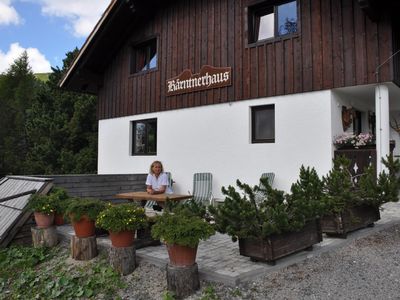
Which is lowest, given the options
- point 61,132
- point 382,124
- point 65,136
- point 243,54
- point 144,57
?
point 382,124

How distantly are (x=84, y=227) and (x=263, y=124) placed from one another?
5.33m

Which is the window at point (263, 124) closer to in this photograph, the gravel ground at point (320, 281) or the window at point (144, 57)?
the window at point (144, 57)

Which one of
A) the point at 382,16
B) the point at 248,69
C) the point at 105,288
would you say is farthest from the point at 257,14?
the point at 105,288

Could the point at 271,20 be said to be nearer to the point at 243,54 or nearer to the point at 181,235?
the point at 243,54

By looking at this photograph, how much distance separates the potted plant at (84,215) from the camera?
18.0 feet

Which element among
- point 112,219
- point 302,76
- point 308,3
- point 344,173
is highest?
point 308,3

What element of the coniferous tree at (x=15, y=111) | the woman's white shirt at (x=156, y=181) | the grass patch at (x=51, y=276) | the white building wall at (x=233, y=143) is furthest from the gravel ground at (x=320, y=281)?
the coniferous tree at (x=15, y=111)

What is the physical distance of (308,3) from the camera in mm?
8703

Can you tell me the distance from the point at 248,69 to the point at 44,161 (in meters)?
12.9

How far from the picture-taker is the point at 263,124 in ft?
31.2

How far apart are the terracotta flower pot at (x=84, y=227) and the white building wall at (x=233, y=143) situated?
4.72 m

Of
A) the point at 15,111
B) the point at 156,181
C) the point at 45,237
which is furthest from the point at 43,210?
the point at 15,111

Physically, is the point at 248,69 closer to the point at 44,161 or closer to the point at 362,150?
the point at 362,150

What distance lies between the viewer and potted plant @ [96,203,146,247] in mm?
4809
